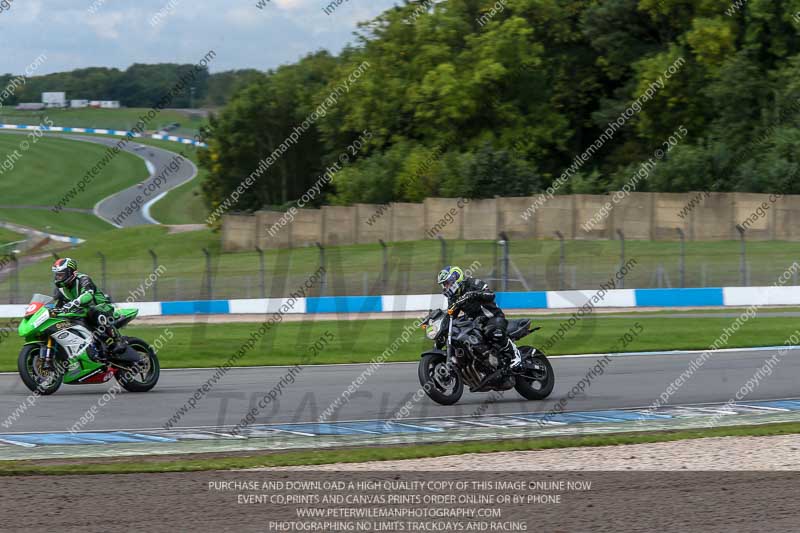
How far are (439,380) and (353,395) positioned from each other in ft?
4.85

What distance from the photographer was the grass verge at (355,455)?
9.17 m

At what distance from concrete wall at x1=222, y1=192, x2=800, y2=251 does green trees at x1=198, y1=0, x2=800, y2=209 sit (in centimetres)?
199

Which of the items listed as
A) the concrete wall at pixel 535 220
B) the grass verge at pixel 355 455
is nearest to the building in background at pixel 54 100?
the concrete wall at pixel 535 220

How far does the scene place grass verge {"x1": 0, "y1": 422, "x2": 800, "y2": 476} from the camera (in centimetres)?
917

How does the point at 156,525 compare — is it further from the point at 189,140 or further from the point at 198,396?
the point at 189,140

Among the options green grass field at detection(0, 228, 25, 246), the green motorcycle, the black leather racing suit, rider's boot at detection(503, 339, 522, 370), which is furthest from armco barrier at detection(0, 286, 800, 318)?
green grass field at detection(0, 228, 25, 246)

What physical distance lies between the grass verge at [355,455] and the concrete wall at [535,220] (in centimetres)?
2792

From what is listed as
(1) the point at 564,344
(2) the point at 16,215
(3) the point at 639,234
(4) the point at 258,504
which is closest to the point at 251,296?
(1) the point at 564,344

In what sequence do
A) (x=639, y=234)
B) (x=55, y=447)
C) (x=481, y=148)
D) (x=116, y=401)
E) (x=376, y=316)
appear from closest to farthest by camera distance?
1. (x=55, y=447)
2. (x=116, y=401)
3. (x=376, y=316)
4. (x=639, y=234)
5. (x=481, y=148)

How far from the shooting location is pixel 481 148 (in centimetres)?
4572

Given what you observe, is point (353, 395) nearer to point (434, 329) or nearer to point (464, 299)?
point (434, 329)

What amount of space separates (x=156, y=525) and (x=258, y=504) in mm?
829

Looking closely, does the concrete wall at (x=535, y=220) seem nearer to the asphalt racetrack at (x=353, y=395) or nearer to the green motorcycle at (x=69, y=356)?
the asphalt racetrack at (x=353, y=395)

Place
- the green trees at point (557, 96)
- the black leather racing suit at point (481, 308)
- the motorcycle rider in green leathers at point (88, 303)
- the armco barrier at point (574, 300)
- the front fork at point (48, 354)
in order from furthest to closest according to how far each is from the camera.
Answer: the green trees at point (557, 96) < the armco barrier at point (574, 300) < the motorcycle rider in green leathers at point (88, 303) < the front fork at point (48, 354) < the black leather racing suit at point (481, 308)
